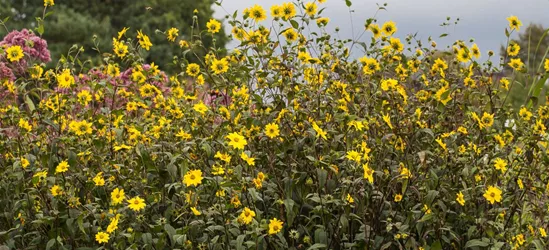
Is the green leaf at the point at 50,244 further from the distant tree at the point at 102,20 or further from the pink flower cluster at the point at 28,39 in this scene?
the distant tree at the point at 102,20

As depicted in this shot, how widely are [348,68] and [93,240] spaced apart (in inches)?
50.0

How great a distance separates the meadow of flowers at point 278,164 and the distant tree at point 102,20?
14.1 metres

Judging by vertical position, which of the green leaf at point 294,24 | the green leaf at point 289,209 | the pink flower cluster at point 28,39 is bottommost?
the green leaf at point 289,209

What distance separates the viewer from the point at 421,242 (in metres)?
2.67

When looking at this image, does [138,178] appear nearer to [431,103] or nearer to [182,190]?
[182,190]

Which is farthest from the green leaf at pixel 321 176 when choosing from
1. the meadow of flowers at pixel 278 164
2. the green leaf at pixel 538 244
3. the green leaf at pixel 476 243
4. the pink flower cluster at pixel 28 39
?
the pink flower cluster at pixel 28 39

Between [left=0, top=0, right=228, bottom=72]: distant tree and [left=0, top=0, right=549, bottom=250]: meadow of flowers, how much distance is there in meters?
14.1

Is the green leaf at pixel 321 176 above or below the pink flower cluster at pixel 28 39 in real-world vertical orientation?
below

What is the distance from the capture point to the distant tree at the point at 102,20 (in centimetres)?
1750

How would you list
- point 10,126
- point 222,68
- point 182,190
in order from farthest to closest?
point 10,126, point 222,68, point 182,190

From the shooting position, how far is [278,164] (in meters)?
2.76

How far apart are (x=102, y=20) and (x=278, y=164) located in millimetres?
17299

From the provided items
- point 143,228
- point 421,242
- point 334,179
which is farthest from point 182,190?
point 421,242

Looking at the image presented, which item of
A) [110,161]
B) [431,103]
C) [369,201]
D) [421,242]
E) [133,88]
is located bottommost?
[421,242]
